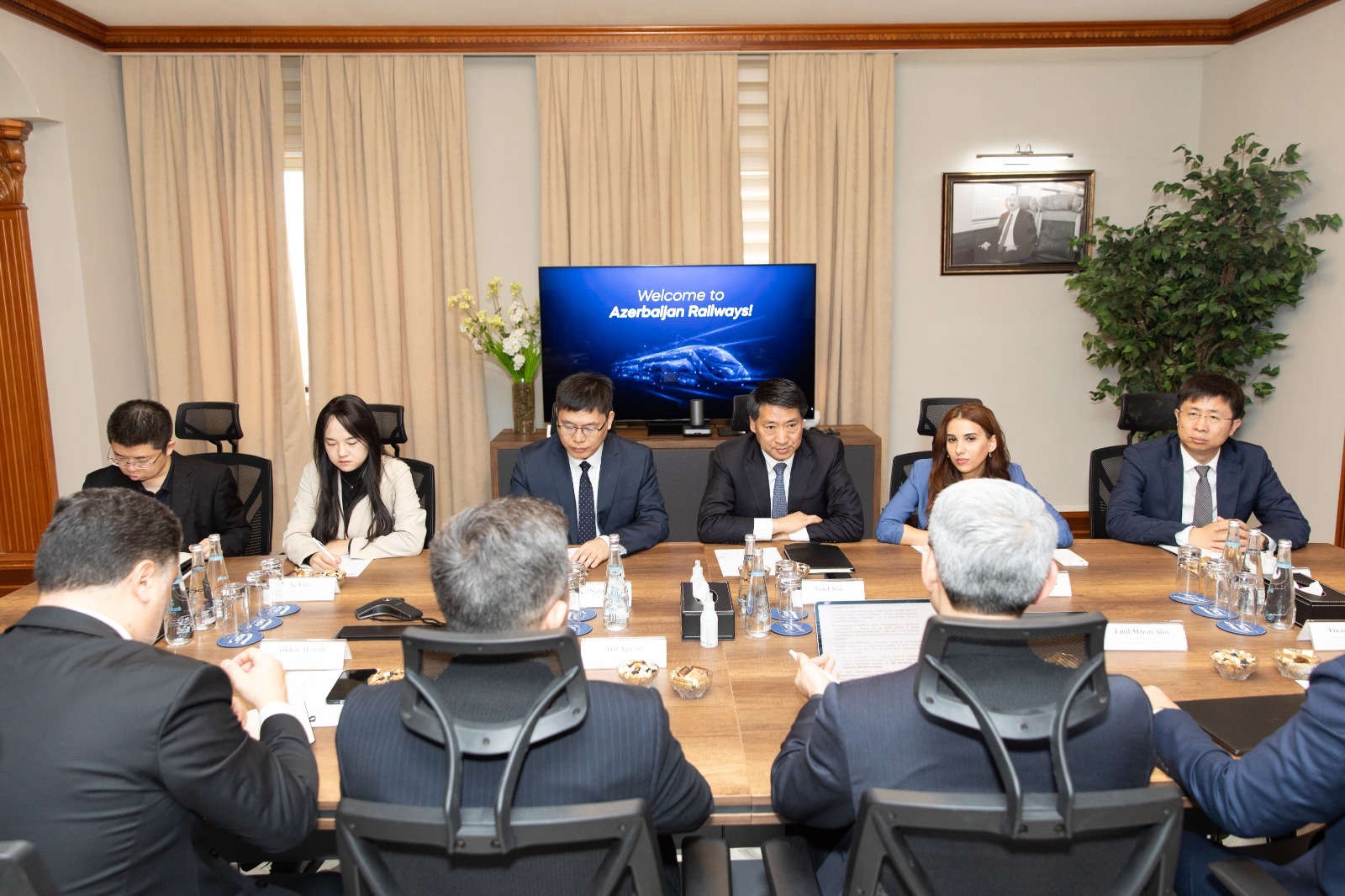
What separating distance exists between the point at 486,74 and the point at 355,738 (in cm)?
479

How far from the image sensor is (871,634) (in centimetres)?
195

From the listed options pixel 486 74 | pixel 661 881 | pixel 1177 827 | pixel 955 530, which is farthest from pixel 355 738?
pixel 486 74

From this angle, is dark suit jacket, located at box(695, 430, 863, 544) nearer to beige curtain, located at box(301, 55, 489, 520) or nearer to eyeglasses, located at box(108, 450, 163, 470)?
eyeglasses, located at box(108, 450, 163, 470)

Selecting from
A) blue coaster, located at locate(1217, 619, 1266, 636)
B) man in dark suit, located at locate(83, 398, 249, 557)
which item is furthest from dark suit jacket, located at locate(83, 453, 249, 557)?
blue coaster, located at locate(1217, 619, 1266, 636)

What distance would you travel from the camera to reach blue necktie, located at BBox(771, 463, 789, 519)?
11.6ft

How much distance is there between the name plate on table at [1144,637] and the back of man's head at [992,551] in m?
0.84

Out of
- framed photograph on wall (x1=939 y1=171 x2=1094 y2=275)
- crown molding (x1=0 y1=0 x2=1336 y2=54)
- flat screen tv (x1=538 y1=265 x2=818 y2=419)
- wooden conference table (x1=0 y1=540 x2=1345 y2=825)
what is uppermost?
crown molding (x1=0 y1=0 x2=1336 y2=54)

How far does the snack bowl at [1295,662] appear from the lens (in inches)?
76.2

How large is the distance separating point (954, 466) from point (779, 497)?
71 cm

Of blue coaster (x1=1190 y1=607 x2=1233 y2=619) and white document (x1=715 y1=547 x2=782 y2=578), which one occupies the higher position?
white document (x1=715 y1=547 x2=782 y2=578)

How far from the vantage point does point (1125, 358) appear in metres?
5.11

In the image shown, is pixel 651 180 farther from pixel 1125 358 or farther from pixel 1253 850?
pixel 1253 850

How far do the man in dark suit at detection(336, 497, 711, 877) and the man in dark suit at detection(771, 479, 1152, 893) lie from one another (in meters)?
0.21

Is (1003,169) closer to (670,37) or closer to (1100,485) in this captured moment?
(670,37)
